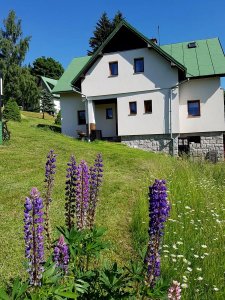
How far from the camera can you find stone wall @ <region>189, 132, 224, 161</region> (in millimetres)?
23391

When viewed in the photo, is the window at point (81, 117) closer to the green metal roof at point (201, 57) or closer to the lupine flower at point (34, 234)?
the green metal roof at point (201, 57)

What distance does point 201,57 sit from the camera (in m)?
25.4

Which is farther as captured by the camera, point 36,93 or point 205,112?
point 36,93

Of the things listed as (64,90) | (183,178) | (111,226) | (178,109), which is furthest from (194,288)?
(64,90)

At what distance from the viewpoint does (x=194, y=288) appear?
169 inches

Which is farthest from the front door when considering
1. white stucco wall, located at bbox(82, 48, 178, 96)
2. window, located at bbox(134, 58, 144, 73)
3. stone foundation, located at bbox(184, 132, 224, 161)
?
stone foundation, located at bbox(184, 132, 224, 161)

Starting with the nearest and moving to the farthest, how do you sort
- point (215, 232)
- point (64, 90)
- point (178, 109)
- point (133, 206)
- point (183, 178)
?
point (215, 232) < point (133, 206) < point (183, 178) < point (178, 109) < point (64, 90)

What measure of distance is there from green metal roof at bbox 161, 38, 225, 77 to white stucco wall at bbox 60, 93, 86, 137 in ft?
26.3

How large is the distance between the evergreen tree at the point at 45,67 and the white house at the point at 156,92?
2130 inches

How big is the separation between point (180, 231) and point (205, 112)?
1876 cm

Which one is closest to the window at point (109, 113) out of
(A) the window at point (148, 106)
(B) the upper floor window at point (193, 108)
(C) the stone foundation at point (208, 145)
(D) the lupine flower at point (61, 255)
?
(A) the window at point (148, 106)

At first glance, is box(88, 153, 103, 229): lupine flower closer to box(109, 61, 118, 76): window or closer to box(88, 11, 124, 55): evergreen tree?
box(109, 61, 118, 76): window

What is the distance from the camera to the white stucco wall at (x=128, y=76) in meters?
23.7

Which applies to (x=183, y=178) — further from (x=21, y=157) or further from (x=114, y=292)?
(x=114, y=292)
